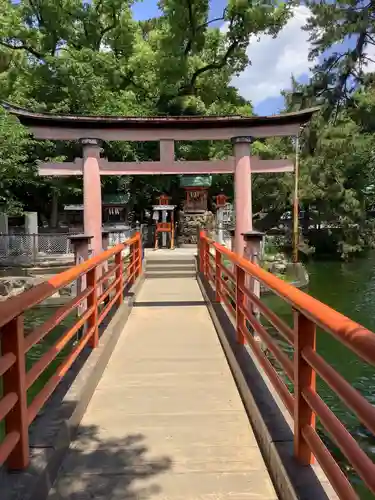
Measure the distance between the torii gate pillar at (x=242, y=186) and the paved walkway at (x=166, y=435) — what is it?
4.70 m

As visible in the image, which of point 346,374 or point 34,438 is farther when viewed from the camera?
point 346,374

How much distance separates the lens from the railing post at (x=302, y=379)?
266 cm

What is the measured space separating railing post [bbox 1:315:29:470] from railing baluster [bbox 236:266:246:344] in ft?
9.32

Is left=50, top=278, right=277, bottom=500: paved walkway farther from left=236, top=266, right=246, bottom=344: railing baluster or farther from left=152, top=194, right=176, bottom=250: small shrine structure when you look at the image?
left=152, top=194, right=176, bottom=250: small shrine structure

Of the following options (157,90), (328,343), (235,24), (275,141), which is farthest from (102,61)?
(328,343)

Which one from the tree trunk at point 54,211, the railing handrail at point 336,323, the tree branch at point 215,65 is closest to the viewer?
the railing handrail at point 336,323

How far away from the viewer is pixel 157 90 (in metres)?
27.4

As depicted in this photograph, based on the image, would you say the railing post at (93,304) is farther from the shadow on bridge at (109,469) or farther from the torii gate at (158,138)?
the torii gate at (158,138)

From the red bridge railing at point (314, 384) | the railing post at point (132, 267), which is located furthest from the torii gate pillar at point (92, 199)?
the red bridge railing at point (314, 384)

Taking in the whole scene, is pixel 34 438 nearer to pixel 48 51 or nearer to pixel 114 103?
pixel 114 103

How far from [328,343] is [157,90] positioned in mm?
19768

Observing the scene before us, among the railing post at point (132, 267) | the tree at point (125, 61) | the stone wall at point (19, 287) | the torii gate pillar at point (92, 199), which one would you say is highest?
the tree at point (125, 61)

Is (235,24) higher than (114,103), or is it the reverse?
(235,24)

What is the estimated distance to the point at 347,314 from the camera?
16.0m
